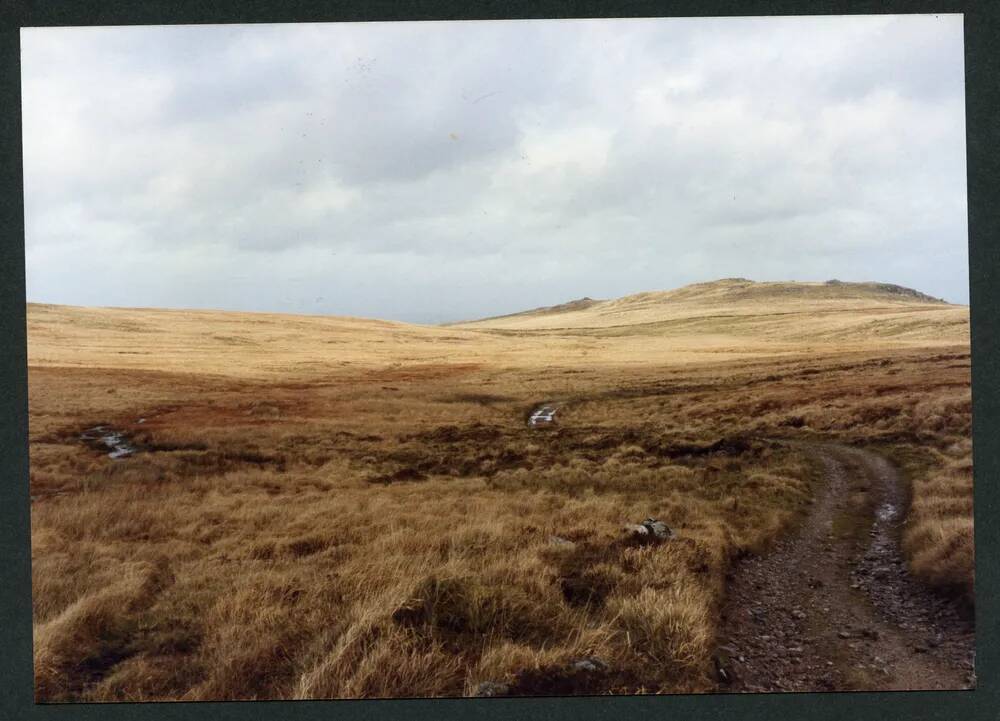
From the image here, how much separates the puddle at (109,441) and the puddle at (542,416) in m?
4.18

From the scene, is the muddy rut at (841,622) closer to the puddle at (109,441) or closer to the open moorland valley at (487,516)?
the open moorland valley at (487,516)

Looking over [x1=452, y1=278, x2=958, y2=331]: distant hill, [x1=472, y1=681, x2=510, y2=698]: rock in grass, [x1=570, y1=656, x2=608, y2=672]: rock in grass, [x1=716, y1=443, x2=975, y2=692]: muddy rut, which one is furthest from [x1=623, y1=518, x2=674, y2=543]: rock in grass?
[x1=452, y1=278, x2=958, y2=331]: distant hill

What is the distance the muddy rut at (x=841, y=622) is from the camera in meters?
3.09

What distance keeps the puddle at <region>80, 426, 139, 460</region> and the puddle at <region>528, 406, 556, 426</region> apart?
13.7 ft

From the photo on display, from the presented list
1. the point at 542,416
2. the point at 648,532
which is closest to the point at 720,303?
the point at 542,416

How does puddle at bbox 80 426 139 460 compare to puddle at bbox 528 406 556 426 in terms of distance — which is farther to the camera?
puddle at bbox 528 406 556 426

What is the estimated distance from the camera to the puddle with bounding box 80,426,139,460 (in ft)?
14.2

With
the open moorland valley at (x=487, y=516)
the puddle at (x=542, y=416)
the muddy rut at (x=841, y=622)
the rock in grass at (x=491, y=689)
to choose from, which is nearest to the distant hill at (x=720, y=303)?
the open moorland valley at (x=487, y=516)

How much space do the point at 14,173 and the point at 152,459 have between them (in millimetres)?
2707

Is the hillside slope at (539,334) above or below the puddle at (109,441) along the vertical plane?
above

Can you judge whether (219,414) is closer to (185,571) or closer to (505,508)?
(185,571)

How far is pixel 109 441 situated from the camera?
4488 mm

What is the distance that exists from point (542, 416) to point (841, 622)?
10.9ft

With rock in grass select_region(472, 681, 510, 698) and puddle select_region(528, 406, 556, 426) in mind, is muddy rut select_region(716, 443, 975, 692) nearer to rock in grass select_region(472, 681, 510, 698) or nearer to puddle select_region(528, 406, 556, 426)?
rock in grass select_region(472, 681, 510, 698)
